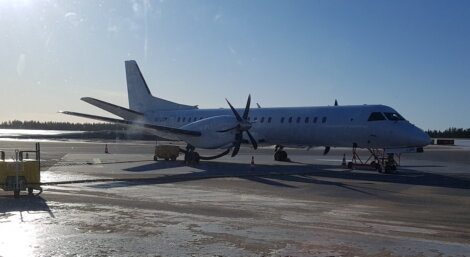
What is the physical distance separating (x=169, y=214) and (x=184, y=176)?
10285 millimetres

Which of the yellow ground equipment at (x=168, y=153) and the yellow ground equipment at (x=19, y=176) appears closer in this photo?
the yellow ground equipment at (x=19, y=176)

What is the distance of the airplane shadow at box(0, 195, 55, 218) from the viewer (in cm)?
1220

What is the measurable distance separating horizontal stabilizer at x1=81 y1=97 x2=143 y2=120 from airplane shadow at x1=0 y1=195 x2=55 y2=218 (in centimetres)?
2085

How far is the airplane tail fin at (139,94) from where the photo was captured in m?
41.2


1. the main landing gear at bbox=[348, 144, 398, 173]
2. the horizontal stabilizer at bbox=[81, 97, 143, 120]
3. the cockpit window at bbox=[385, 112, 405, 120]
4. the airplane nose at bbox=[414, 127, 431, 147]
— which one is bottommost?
the main landing gear at bbox=[348, 144, 398, 173]

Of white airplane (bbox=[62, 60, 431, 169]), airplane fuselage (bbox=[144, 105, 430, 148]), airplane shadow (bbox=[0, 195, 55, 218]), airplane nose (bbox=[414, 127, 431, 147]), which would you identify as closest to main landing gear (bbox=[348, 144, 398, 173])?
white airplane (bbox=[62, 60, 431, 169])

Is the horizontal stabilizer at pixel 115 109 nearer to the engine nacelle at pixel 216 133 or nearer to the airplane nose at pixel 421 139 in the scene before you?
the engine nacelle at pixel 216 133

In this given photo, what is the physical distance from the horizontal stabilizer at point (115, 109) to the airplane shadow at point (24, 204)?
68.4 ft

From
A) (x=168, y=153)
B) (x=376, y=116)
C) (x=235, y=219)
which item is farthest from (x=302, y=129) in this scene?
(x=235, y=219)

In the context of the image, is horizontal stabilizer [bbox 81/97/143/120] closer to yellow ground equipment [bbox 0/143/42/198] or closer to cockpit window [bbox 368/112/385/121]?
cockpit window [bbox 368/112/385/121]

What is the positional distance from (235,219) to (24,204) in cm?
550

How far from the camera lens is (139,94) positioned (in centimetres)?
4228

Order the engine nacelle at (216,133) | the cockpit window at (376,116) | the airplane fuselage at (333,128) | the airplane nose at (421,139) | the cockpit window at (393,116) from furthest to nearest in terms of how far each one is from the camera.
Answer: the engine nacelle at (216,133), the cockpit window at (376,116), the cockpit window at (393,116), the airplane fuselage at (333,128), the airplane nose at (421,139)

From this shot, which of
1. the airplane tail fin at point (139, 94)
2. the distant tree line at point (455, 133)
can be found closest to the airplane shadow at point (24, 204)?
the airplane tail fin at point (139, 94)
